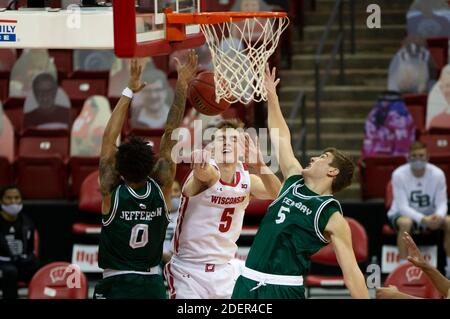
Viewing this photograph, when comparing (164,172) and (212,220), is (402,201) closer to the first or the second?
(212,220)

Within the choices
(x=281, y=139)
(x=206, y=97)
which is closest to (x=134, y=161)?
(x=206, y=97)

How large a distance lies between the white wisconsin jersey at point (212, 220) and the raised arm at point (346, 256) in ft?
3.04

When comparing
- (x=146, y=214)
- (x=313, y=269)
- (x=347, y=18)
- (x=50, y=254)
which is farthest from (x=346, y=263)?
(x=347, y=18)

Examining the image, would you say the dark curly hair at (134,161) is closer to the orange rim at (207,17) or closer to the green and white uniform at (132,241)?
the green and white uniform at (132,241)

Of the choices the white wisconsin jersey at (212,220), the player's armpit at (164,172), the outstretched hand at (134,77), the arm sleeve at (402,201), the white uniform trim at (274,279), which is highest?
the outstretched hand at (134,77)

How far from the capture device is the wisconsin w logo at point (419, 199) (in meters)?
10.8

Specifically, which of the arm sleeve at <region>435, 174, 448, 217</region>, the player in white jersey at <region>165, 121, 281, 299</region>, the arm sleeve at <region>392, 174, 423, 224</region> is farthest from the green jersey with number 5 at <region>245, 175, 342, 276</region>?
the arm sleeve at <region>435, 174, 448, 217</region>

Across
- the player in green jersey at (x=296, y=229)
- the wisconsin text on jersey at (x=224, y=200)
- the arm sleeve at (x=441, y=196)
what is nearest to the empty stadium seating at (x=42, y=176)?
the arm sleeve at (x=441, y=196)

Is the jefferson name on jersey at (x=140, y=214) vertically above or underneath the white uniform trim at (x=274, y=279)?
above

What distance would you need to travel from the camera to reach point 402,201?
10703 millimetres

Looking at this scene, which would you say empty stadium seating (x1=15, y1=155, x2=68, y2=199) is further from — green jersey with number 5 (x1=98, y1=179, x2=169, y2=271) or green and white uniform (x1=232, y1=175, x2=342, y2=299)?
green and white uniform (x1=232, y1=175, x2=342, y2=299)

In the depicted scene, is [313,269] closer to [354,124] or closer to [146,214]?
[354,124]

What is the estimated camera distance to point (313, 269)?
11.1 m
